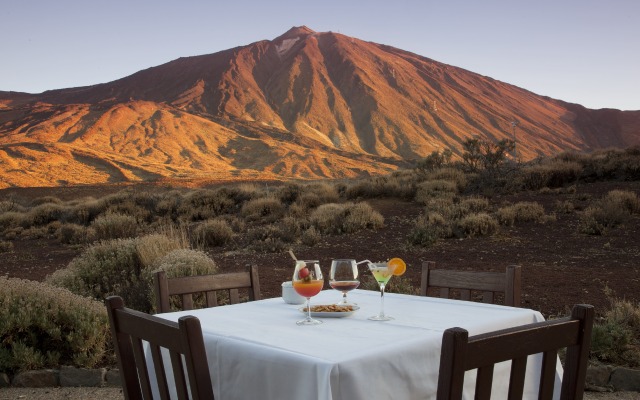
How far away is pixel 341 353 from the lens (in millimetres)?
2465

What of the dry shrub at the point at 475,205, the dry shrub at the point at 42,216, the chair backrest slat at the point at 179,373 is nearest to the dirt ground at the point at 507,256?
the dry shrub at the point at 475,205

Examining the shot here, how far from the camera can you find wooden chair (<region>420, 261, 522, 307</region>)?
12.2 ft

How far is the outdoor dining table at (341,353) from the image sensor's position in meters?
2.38

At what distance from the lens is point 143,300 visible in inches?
308

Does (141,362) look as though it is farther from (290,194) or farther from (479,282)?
(290,194)

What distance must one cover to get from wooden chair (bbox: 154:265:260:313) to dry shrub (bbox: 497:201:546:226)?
1236cm

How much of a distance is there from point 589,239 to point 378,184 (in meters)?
9.80

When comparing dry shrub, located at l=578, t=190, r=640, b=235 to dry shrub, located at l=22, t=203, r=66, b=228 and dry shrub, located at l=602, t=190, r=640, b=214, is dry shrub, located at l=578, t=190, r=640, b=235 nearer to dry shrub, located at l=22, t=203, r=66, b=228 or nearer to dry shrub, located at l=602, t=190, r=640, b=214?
dry shrub, located at l=602, t=190, r=640, b=214

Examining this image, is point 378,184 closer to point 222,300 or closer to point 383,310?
point 222,300

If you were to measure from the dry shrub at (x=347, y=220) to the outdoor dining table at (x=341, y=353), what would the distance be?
1289 cm

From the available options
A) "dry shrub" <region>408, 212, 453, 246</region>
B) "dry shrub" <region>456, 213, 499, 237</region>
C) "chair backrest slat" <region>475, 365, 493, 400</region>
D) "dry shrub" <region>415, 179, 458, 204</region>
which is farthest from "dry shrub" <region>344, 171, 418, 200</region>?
"chair backrest slat" <region>475, 365, 493, 400</region>

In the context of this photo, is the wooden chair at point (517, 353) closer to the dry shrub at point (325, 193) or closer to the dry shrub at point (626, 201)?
the dry shrub at point (626, 201)

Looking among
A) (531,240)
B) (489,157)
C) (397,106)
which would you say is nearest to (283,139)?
(397,106)

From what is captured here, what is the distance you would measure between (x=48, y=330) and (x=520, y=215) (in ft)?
39.9
